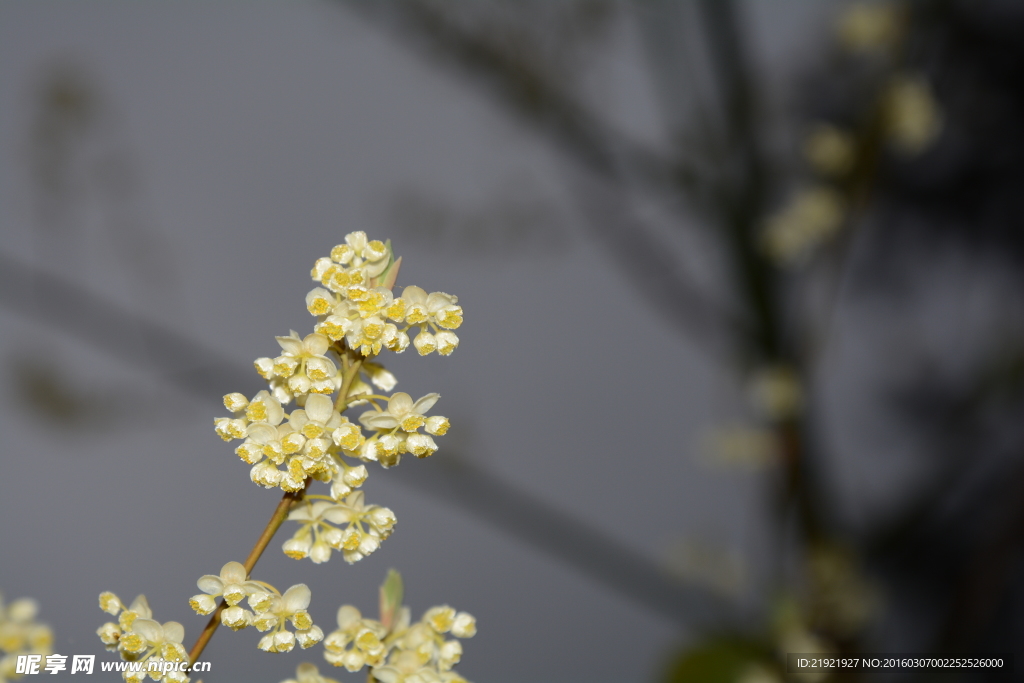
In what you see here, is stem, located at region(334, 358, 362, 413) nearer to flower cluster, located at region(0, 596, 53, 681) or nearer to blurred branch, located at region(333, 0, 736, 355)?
flower cluster, located at region(0, 596, 53, 681)

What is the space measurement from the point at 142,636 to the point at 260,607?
0.03 m

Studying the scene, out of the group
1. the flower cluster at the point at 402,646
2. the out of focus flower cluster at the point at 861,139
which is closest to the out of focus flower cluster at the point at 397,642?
the flower cluster at the point at 402,646

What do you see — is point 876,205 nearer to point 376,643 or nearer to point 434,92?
point 434,92

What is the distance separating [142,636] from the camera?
0.18m

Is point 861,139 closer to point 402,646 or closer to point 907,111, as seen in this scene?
point 907,111

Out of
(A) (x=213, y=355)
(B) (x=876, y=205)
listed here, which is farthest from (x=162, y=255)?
(B) (x=876, y=205)

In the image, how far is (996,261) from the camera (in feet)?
3.30

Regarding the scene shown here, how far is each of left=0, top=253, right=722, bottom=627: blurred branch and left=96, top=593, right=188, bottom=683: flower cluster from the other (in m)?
0.59

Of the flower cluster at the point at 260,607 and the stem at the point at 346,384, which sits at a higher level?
the stem at the point at 346,384

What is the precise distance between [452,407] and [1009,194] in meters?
0.88

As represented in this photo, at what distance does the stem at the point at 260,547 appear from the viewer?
168mm

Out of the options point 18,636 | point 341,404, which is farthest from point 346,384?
point 18,636

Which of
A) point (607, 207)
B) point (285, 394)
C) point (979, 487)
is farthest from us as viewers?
point (979, 487)

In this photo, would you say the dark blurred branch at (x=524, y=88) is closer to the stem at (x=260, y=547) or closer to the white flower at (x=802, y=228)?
the white flower at (x=802, y=228)
